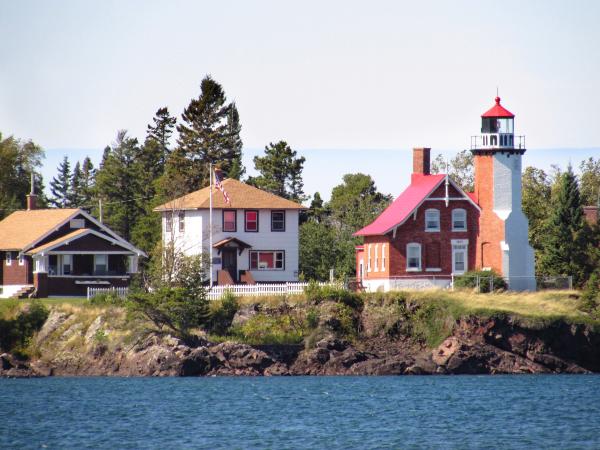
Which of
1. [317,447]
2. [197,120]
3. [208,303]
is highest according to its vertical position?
[197,120]

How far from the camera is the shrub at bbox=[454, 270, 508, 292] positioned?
69062 mm

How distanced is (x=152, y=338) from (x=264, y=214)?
16.3 meters

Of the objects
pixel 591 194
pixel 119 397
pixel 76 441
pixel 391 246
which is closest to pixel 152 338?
pixel 119 397

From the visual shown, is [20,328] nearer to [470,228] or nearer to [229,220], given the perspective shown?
[229,220]

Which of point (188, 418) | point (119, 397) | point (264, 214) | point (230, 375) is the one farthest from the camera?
point (264, 214)

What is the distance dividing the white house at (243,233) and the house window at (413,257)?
30.2 feet

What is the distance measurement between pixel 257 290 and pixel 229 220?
9.90 meters

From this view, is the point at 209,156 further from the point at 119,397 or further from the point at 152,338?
the point at 119,397

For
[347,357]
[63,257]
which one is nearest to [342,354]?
[347,357]

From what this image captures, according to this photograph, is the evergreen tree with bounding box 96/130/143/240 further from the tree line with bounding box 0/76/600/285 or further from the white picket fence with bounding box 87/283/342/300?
the white picket fence with bounding box 87/283/342/300

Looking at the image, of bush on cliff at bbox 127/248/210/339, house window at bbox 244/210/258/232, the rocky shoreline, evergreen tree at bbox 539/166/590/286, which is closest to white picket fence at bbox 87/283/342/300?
bush on cliff at bbox 127/248/210/339

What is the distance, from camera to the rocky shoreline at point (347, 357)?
6312 centimetres

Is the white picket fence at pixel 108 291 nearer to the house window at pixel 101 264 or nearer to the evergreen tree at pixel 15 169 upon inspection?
the house window at pixel 101 264

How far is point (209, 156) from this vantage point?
339ft
